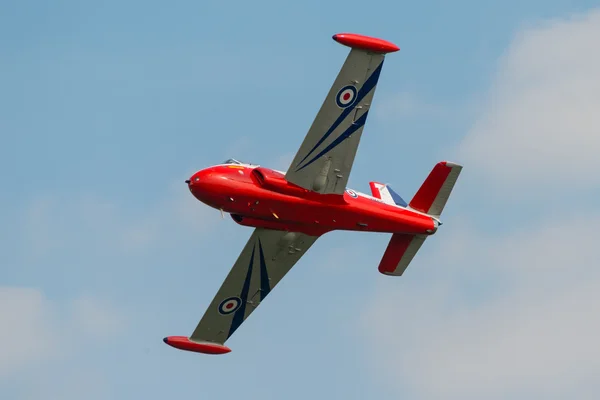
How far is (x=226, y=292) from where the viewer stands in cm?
4966

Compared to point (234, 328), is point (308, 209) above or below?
above

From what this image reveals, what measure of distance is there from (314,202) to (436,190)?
4872 millimetres

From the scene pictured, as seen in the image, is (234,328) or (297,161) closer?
(297,161)


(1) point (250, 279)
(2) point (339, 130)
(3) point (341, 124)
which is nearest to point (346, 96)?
(3) point (341, 124)

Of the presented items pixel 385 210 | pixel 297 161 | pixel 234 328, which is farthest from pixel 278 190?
pixel 234 328

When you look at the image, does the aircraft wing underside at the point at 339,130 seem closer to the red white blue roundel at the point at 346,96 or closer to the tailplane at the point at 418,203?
the red white blue roundel at the point at 346,96

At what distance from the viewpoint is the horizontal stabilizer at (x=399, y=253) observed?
47.8m

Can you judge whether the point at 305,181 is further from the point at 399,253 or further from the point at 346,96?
the point at 399,253

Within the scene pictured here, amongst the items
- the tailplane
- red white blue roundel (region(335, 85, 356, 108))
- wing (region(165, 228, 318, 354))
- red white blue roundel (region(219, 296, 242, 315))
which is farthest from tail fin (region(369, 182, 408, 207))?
red white blue roundel (region(219, 296, 242, 315))

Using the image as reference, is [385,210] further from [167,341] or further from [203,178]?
[167,341]

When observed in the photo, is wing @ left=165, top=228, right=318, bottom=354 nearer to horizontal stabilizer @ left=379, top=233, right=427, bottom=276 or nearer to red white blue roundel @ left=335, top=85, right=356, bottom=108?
horizontal stabilizer @ left=379, top=233, right=427, bottom=276

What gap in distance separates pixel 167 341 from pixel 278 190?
8.76 metres

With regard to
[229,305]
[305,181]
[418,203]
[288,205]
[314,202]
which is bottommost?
[229,305]

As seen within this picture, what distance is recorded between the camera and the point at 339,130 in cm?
4369
